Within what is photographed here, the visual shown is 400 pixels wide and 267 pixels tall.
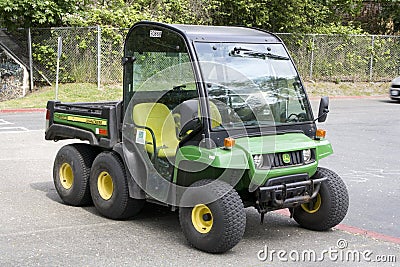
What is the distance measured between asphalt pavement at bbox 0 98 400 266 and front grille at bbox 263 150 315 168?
2.77 ft

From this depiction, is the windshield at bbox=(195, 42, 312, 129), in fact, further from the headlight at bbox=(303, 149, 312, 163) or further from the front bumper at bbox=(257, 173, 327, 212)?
the front bumper at bbox=(257, 173, 327, 212)

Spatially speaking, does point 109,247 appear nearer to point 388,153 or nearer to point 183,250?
point 183,250

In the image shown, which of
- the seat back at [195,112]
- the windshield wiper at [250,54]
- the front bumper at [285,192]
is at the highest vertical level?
the windshield wiper at [250,54]

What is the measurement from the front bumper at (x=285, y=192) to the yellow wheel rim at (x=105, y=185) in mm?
1908

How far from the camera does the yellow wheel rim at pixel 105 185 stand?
7.27 meters

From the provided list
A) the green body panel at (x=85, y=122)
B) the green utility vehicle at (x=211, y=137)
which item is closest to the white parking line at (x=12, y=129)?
the green body panel at (x=85, y=122)

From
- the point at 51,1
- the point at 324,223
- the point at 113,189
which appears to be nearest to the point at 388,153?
the point at 324,223

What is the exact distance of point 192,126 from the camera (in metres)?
6.22

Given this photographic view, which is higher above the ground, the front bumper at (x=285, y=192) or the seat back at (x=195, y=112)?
the seat back at (x=195, y=112)

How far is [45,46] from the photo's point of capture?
23.0 m

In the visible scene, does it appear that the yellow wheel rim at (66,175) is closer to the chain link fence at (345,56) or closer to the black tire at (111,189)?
the black tire at (111,189)

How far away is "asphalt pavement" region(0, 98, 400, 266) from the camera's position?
5.94 metres

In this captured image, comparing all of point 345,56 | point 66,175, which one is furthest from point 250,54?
point 345,56
